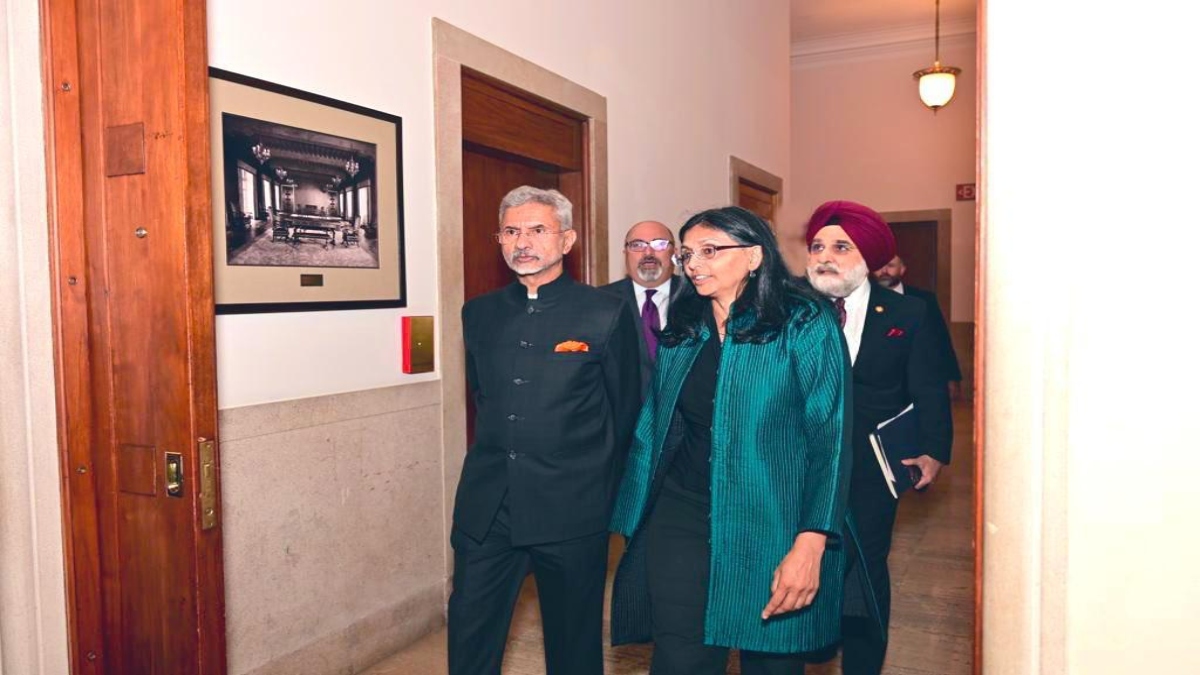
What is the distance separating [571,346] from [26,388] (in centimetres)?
139

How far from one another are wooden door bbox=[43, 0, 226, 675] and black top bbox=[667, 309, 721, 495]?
3.66 ft

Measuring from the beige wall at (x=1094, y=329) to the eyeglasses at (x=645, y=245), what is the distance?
2893 mm

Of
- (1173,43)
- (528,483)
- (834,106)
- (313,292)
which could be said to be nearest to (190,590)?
(528,483)

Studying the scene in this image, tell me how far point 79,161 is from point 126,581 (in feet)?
3.31

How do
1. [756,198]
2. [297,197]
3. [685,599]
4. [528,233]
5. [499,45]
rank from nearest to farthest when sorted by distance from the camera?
[685,599] → [528,233] → [297,197] → [499,45] → [756,198]

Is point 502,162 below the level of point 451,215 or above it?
above

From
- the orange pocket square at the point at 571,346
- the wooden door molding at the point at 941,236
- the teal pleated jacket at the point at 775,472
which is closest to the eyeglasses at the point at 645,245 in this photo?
the orange pocket square at the point at 571,346

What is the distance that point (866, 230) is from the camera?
2.84 m

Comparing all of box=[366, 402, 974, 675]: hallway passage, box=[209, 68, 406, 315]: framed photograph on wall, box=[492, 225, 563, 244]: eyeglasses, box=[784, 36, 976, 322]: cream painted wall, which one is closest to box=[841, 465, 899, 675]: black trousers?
box=[366, 402, 974, 675]: hallway passage

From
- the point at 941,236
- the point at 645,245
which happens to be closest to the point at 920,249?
the point at 941,236

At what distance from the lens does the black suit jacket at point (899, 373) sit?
9.16 feet

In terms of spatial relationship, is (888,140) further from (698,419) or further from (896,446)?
(698,419)

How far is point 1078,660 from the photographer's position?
1276 millimetres

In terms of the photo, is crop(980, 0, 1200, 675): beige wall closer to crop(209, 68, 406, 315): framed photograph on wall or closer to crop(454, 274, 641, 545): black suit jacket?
crop(454, 274, 641, 545): black suit jacket
